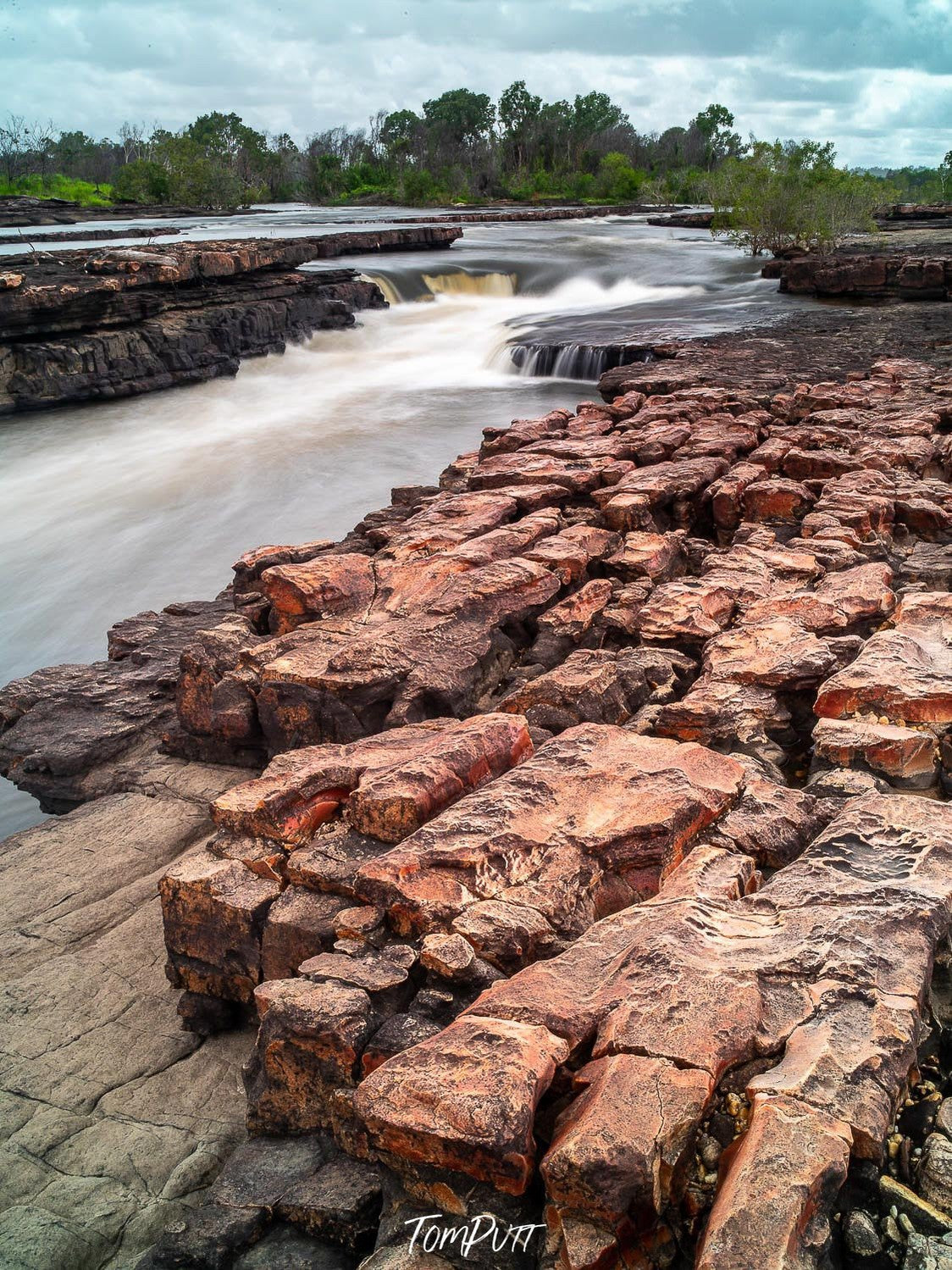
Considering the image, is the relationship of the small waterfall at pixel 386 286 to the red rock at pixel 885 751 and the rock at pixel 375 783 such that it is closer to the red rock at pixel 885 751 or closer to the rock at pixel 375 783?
the rock at pixel 375 783

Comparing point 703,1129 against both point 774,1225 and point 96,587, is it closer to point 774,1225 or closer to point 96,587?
point 774,1225

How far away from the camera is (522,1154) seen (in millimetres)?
2043

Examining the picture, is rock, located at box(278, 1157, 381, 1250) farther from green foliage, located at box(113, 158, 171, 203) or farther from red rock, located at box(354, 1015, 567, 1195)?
green foliage, located at box(113, 158, 171, 203)

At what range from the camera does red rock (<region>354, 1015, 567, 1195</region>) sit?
206 centimetres

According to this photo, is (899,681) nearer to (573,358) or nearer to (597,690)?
(597,690)

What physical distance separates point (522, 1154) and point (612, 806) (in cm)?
131

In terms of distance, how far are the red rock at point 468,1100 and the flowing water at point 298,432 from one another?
3945mm

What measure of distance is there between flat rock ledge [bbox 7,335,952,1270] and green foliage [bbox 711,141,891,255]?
18445 mm

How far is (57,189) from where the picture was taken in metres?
54.5

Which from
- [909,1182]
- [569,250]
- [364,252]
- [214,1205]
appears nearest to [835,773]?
[909,1182]

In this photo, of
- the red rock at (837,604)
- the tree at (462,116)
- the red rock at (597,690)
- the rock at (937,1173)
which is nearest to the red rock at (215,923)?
the red rock at (597,690)

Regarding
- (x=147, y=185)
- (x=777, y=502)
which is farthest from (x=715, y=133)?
(x=777, y=502)

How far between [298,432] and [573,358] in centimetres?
429

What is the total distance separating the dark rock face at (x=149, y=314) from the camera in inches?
556
